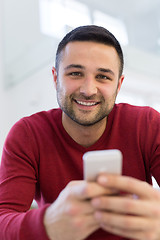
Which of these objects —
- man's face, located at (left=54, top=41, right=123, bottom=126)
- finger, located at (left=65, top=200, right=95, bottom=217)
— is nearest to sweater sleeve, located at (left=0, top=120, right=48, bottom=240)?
finger, located at (left=65, top=200, right=95, bottom=217)

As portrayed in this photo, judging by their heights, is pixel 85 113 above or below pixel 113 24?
below

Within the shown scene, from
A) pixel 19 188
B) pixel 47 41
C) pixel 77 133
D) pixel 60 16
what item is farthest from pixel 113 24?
pixel 19 188

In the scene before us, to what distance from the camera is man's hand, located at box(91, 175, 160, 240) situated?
1.95 feet

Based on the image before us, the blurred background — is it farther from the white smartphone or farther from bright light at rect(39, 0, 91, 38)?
the white smartphone

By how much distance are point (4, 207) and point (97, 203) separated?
→ 17.4 inches

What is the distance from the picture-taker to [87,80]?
1.09m

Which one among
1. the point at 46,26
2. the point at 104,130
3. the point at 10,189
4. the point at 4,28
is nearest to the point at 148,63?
the point at 46,26

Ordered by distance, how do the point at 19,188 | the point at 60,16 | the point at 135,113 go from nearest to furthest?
1. the point at 19,188
2. the point at 135,113
3. the point at 60,16

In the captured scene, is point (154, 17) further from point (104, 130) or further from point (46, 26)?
point (104, 130)

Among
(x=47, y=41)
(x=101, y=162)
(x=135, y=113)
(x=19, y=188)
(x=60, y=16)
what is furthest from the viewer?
(x=47, y=41)

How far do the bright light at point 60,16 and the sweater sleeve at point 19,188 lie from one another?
2.36 m

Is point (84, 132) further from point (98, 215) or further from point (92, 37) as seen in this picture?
point (98, 215)

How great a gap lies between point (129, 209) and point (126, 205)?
0.03 ft

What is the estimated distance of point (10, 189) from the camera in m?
0.98
